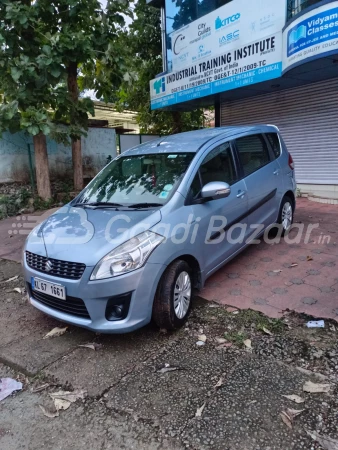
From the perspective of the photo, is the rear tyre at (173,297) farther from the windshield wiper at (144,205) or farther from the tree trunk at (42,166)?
the tree trunk at (42,166)

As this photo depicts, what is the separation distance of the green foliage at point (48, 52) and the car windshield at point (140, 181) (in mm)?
3737

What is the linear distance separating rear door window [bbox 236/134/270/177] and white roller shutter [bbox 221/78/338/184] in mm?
3889

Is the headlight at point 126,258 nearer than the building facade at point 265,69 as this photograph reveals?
Yes

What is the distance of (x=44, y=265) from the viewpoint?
2898 mm

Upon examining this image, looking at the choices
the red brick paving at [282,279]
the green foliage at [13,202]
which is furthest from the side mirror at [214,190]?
the green foliage at [13,202]

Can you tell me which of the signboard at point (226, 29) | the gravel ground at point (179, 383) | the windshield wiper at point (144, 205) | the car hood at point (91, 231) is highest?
the signboard at point (226, 29)

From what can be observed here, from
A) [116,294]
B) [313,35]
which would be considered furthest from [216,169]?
[313,35]

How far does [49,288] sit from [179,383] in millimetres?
1295

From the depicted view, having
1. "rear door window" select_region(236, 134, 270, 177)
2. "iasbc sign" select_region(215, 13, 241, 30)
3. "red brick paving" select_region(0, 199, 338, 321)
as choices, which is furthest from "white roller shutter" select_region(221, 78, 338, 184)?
"rear door window" select_region(236, 134, 270, 177)

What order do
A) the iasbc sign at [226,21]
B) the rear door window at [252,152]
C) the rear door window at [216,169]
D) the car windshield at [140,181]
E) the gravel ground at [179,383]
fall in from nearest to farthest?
the gravel ground at [179,383], the car windshield at [140,181], the rear door window at [216,169], the rear door window at [252,152], the iasbc sign at [226,21]

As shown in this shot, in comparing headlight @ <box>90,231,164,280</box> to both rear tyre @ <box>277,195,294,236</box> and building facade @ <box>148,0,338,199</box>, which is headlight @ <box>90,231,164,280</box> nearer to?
rear tyre @ <box>277,195,294,236</box>

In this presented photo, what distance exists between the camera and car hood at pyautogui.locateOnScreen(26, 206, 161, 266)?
2.71 metres

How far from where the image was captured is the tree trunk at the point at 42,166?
839 centimetres

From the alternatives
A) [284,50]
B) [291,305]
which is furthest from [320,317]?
[284,50]
